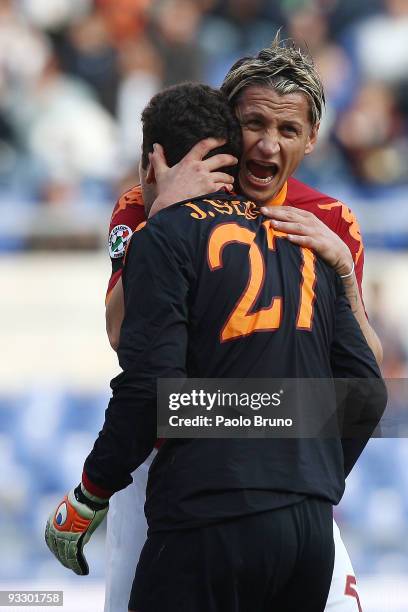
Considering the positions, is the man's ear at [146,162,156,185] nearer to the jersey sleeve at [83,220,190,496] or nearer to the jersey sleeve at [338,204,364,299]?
the jersey sleeve at [83,220,190,496]

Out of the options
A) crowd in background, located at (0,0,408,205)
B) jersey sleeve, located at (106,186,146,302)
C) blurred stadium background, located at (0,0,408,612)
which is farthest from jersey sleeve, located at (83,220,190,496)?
crowd in background, located at (0,0,408,205)

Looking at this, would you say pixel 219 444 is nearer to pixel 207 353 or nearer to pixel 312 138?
pixel 207 353

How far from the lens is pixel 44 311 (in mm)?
7133

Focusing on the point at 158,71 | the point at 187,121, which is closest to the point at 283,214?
the point at 187,121

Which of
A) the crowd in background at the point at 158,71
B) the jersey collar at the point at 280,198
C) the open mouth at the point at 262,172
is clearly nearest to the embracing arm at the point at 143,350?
the open mouth at the point at 262,172

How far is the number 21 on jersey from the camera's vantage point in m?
1.91

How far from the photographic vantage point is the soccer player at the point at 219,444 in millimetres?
1870

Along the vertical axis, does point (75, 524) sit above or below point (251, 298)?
below

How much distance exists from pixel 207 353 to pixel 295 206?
874 mm

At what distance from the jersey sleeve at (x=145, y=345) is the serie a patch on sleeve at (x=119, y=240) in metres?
0.57

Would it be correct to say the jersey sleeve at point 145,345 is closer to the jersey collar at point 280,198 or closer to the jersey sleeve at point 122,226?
the jersey sleeve at point 122,226

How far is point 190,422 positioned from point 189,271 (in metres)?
0.30

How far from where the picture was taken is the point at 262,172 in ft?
8.36

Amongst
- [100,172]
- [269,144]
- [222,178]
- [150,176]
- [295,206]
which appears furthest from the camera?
[100,172]
